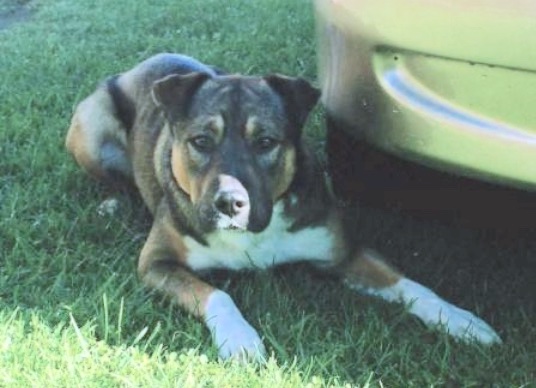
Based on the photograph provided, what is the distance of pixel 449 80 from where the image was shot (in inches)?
128

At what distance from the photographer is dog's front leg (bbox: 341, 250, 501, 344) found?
12.1 ft

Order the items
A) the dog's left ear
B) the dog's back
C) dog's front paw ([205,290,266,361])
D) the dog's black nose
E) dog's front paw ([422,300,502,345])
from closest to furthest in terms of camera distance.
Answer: dog's front paw ([205,290,266,361]), dog's front paw ([422,300,502,345]), the dog's black nose, the dog's left ear, the dog's back

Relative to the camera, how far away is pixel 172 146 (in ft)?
14.4

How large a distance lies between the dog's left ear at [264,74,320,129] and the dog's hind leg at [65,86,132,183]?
1.42m

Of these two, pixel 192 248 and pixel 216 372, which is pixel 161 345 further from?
pixel 192 248

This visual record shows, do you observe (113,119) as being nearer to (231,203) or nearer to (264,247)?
(264,247)

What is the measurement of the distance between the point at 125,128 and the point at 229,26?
3.23 meters

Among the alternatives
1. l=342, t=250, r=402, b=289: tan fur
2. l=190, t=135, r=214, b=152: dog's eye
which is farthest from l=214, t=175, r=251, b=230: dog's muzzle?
l=342, t=250, r=402, b=289: tan fur

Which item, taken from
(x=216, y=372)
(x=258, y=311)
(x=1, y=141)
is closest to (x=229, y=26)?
(x=1, y=141)

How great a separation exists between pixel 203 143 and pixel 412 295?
100 cm

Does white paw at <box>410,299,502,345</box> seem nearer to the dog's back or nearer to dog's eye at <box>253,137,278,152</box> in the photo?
dog's eye at <box>253,137,278,152</box>

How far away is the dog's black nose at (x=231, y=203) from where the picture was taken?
12.3ft

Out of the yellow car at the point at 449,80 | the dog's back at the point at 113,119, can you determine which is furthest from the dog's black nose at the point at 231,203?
the dog's back at the point at 113,119

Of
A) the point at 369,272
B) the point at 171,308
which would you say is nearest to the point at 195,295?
the point at 171,308
